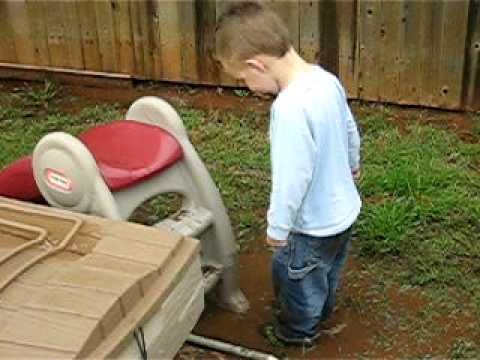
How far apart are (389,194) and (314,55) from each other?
4.99 feet

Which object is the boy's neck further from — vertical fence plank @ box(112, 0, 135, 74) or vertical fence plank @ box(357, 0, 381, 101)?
vertical fence plank @ box(112, 0, 135, 74)

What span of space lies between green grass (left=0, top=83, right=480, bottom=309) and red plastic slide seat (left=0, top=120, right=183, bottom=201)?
984 mm

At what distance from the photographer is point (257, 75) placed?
2490mm

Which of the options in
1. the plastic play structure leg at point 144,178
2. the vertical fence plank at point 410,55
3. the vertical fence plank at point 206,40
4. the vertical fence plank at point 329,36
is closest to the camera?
the plastic play structure leg at point 144,178

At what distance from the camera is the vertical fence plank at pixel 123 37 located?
5.74 meters

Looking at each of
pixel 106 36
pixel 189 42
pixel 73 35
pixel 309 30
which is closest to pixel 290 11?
pixel 309 30

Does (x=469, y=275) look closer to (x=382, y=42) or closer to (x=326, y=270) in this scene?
(x=326, y=270)

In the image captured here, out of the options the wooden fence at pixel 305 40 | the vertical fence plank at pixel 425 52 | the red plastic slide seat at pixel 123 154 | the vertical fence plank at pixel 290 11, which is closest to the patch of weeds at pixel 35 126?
the wooden fence at pixel 305 40

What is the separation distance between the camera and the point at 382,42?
200 inches

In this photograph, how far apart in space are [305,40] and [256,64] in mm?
A: 2922

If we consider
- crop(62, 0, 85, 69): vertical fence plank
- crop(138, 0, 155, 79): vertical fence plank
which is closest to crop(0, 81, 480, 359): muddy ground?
crop(138, 0, 155, 79): vertical fence plank

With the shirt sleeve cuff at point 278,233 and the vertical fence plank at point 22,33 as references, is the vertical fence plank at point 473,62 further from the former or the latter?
the vertical fence plank at point 22,33

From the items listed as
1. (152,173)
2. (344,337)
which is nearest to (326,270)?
(344,337)

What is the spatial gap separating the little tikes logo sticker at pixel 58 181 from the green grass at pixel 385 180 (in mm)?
1263
